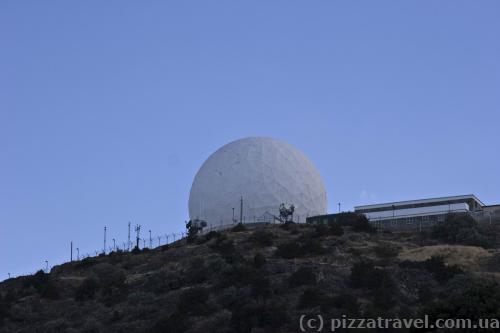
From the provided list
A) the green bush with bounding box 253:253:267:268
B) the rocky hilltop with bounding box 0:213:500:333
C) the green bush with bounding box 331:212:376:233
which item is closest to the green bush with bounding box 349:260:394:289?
the rocky hilltop with bounding box 0:213:500:333

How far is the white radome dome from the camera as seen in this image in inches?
2825

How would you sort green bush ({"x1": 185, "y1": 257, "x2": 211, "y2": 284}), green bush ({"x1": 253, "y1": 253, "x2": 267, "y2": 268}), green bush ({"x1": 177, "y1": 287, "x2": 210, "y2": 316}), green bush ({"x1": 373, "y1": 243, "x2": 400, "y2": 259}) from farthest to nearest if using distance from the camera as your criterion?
green bush ({"x1": 373, "y1": 243, "x2": 400, "y2": 259}) → green bush ({"x1": 253, "y1": 253, "x2": 267, "y2": 268}) → green bush ({"x1": 185, "y1": 257, "x2": 211, "y2": 284}) → green bush ({"x1": 177, "y1": 287, "x2": 210, "y2": 316})

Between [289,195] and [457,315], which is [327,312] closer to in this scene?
[457,315]

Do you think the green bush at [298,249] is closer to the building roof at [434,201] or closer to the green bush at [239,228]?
the green bush at [239,228]

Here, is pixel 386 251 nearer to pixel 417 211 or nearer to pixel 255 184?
pixel 417 211

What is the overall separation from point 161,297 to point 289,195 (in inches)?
1015

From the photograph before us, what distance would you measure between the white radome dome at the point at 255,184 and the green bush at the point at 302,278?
22515mm

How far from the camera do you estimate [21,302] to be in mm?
52156

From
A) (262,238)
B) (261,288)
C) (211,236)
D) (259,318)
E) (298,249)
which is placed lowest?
(259,318)

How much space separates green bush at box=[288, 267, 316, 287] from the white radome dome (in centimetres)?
2252

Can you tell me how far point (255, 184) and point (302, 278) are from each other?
25.4 meters

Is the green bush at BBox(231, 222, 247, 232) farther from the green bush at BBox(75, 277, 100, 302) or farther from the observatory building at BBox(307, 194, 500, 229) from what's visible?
the green bush at BBox(75, 277, 100, 302)

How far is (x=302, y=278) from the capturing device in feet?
156

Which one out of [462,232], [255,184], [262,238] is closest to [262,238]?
[262,238]
